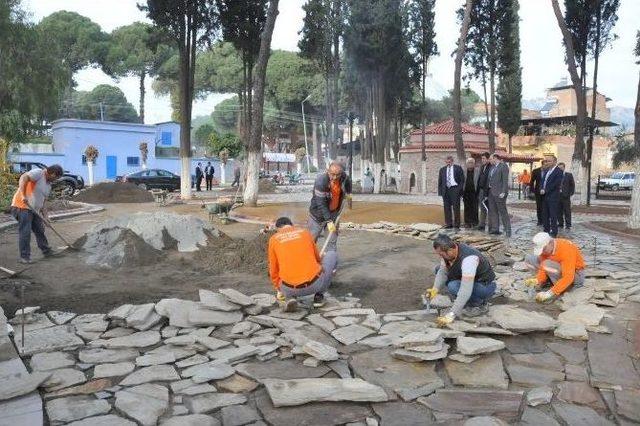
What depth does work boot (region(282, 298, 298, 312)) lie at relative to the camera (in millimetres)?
5566

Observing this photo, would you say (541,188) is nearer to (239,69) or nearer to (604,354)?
(604,354)

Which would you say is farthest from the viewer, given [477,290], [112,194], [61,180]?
[61,180]

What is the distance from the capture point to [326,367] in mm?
4297

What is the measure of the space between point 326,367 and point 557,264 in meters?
3.25

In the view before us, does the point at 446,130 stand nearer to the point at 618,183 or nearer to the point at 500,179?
the point at 618,183

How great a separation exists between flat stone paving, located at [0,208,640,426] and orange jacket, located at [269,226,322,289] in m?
0.40

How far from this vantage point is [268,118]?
57906 millimetres

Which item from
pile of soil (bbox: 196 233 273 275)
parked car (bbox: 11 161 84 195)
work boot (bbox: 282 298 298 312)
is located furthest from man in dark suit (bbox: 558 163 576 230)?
parked car (bbox: 11 161 84 195)

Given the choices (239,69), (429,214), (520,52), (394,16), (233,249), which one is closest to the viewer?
(233,249)

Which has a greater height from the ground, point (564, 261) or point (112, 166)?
point (112, 166)

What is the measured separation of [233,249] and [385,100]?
24183mm

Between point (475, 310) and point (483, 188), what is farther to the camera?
point (483, 188)

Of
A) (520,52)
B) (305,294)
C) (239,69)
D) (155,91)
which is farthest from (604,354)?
(155,91)

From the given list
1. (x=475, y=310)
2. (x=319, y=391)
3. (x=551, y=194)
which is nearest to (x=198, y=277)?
(x=475, y=310)
